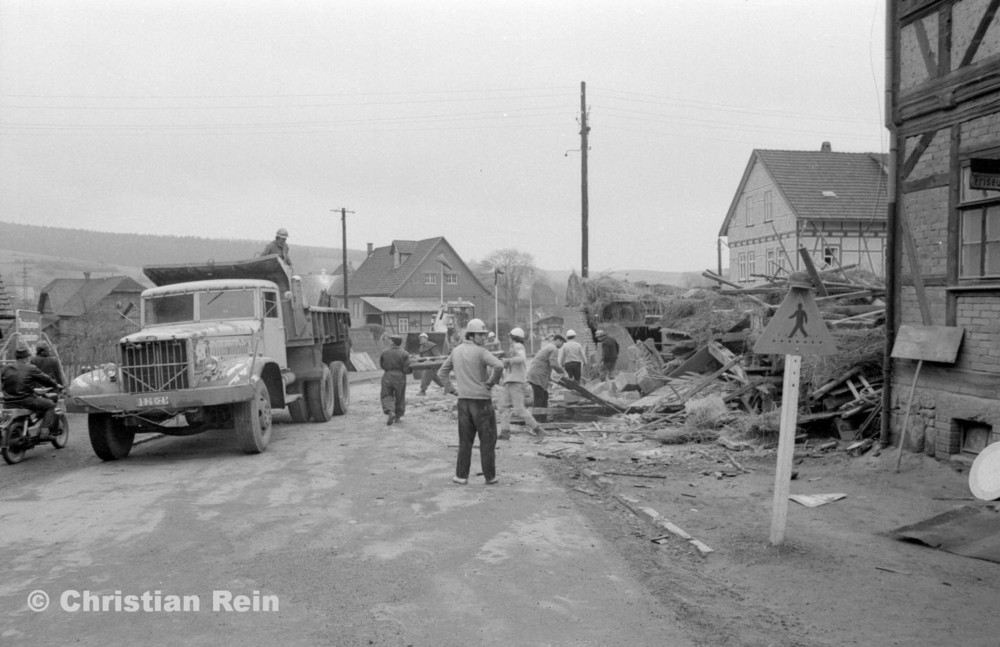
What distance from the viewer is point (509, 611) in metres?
4.77

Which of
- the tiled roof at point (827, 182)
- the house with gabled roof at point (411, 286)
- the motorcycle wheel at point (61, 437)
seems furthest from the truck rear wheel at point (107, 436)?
the house with gabled roof at point (411, 286)

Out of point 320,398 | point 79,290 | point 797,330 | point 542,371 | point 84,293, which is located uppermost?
point 797,330

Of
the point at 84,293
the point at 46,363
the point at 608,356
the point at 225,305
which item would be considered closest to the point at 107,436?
the point at 225,305

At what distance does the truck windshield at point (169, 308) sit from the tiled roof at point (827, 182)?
2839 cm

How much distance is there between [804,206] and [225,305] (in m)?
29.3

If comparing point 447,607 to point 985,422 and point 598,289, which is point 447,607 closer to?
point 985,422

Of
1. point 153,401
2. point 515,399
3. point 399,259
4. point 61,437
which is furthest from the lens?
point 399,259

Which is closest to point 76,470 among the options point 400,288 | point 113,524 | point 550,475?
point 113,524

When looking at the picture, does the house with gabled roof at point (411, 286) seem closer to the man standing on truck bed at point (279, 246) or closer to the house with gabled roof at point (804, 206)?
the house with gabled roof at point (804, 206)

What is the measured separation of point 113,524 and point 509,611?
409 centimetres

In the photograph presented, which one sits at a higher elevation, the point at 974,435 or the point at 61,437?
the point at 974,435

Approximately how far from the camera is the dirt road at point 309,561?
4496 millimetres

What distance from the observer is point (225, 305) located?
1238cm

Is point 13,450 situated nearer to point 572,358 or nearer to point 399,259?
point 572,358
